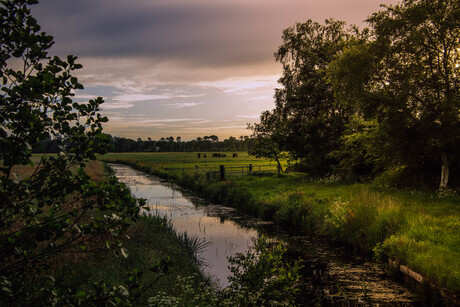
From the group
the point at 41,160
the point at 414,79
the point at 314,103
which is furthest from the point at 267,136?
the point at 41,160

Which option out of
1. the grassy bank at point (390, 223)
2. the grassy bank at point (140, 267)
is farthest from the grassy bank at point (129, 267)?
the grassy bank at point (390, 223)

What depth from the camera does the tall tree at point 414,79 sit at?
52.2ft

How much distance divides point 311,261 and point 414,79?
12.1 m

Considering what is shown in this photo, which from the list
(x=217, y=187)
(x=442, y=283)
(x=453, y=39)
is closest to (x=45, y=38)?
(x=442, y=283)

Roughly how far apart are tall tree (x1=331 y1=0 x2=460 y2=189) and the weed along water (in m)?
8.76

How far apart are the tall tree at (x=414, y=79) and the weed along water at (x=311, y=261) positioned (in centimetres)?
876

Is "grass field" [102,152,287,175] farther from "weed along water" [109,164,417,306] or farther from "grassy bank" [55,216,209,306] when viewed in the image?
"grassy bank" [55,216,209,306]

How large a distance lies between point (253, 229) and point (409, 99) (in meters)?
11.1

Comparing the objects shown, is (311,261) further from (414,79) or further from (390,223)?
(414,79)

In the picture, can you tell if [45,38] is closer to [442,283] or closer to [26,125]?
[26,125]

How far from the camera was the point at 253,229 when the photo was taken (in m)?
15.5

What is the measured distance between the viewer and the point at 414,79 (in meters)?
16.8

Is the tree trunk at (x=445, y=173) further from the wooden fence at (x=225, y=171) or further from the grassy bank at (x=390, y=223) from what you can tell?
the wooden fence at (x=225, y=171)

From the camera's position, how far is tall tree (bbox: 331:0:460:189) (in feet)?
52.2
